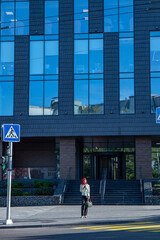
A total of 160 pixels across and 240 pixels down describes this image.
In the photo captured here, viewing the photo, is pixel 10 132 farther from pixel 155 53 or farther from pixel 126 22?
pixel 126 22

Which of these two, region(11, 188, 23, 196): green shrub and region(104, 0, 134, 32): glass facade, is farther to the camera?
region(104, 0, 134, 32): glass facade

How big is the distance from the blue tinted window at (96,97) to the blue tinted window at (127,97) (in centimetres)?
154

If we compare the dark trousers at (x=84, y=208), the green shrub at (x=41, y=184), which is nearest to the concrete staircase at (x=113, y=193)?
the green shrub at (x=41, y=184)

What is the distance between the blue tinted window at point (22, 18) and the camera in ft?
118

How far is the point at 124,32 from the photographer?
116 ft

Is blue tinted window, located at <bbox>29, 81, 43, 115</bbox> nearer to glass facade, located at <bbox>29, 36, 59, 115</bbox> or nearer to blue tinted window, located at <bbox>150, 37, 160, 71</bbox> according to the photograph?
glass facade, located at <bbox>29, 36, 59, 115</bbox>

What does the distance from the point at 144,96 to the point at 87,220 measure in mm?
17624

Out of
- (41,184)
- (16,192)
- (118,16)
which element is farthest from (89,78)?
(16,192)

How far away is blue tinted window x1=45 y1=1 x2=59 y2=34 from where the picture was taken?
35938 mm

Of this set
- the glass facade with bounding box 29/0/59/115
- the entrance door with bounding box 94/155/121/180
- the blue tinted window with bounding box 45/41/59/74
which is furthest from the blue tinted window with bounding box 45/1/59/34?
the entrance door with bounding box 94/155/121/180

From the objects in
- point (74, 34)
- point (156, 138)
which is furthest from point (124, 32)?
point (156, 138)

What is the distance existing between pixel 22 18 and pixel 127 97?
33.9 feet

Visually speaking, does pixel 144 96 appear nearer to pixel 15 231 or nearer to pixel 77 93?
pixel 77 93

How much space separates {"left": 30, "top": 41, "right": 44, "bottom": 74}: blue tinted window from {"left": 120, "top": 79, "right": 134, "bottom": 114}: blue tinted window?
21.5ft
